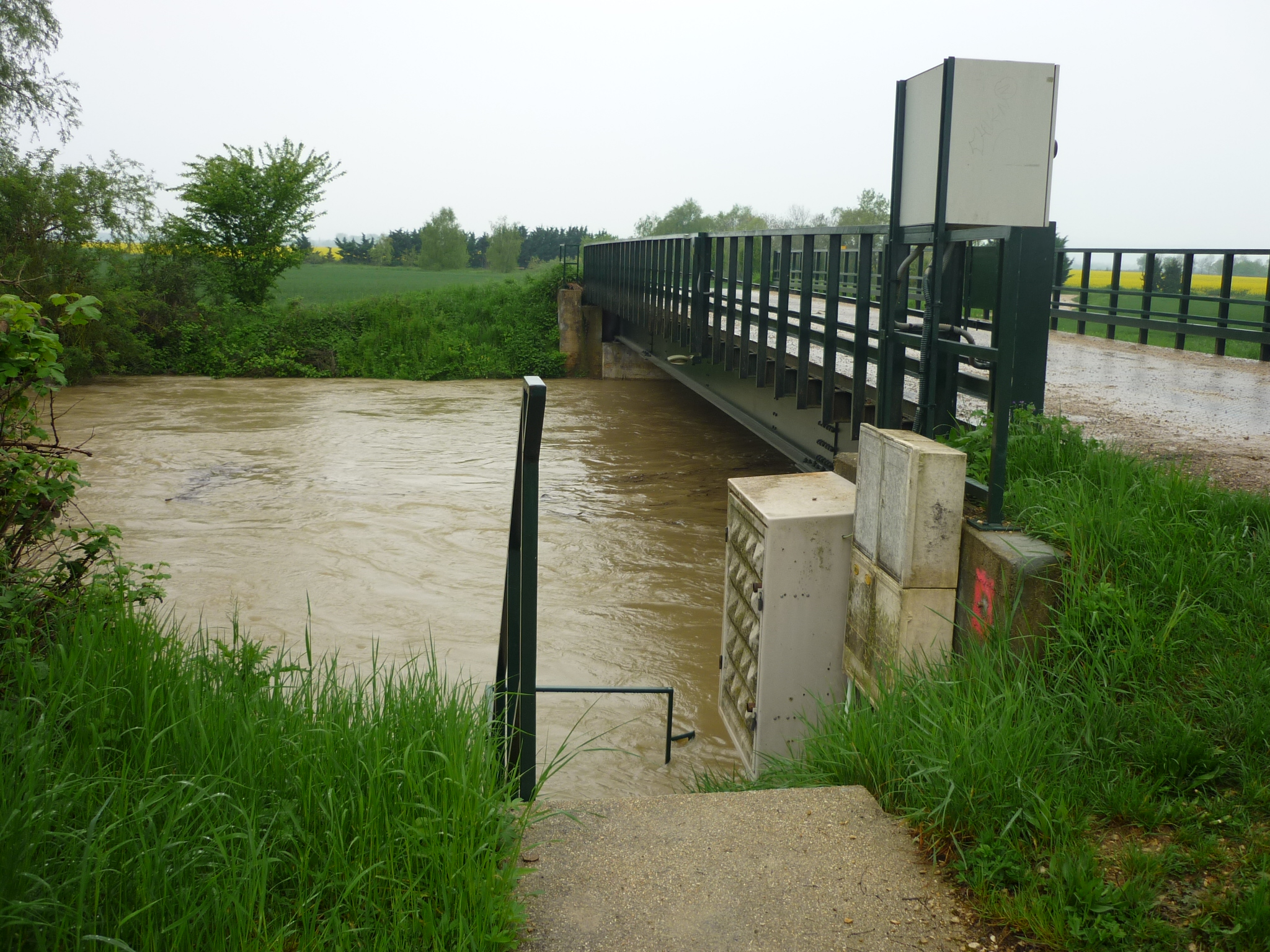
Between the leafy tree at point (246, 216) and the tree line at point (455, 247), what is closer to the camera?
the leafy tree at point (246, 216)

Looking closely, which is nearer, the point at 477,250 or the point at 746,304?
the point at 746,304

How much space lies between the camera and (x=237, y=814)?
10.2ft

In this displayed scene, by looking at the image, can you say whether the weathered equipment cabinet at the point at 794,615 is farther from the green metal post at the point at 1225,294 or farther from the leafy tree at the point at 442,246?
the leafy tree at the point at 442,246

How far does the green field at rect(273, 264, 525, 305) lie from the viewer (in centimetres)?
5000

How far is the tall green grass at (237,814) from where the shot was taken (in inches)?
106

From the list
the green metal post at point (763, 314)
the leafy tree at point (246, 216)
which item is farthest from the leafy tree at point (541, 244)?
the green metal post at point (763, 314)

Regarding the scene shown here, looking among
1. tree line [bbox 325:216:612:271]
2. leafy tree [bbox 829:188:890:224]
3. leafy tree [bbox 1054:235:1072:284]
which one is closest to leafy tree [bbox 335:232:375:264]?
tree line [bbox 325:216:612:271]

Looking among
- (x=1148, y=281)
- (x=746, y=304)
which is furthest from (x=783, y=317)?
(x=1148, y=281)

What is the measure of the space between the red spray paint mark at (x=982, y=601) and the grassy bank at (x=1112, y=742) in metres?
0.19

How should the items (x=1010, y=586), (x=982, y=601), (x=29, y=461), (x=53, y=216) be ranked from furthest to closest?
1. (x=53, y=216)
2. (x=982, y=601)
3. (x=1010, y=586)
4. (x=29, y=461)

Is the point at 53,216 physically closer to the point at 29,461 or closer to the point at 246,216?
the point at 246,216

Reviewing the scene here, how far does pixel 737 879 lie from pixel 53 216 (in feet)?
101

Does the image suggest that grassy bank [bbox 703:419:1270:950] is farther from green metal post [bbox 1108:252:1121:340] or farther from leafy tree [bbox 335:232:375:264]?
leafy tree [bbox 335:232:375:264]

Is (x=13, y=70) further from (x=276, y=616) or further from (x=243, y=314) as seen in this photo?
(x=276, y=616)
